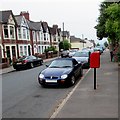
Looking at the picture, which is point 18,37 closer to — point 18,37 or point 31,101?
point 18,37

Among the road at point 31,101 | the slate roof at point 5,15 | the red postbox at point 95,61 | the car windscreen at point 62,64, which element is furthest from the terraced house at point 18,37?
the red postbox at point 95,61

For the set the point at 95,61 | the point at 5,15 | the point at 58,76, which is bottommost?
the point at 58,76

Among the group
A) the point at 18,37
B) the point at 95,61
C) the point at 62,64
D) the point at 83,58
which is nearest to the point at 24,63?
the point at 83,58

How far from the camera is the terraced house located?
3738 cm

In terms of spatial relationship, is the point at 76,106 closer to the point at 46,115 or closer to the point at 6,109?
the point at 46,115

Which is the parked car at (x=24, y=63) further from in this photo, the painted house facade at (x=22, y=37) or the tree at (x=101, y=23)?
the painted house facade at (x=22, y=37)

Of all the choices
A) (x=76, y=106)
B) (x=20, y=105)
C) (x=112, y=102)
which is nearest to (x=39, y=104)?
(x=20, y=105)

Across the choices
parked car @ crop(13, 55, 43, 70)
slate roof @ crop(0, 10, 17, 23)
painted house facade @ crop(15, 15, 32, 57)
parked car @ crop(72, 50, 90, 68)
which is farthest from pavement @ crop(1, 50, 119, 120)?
painted house facade @ crop(15, 15, 32, 57)

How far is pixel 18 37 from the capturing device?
42156mm

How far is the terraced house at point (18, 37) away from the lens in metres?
37.4

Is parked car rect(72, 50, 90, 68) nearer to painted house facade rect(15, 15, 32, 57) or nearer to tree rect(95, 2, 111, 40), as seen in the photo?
tree rect(95, 2, 111, 40)

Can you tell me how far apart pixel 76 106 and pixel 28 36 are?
1562 inches

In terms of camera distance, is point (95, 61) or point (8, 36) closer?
point (95, 61)

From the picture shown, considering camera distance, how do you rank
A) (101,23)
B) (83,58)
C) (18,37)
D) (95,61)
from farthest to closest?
(18,37) < (101,23) < (83,58) < (95,61)
